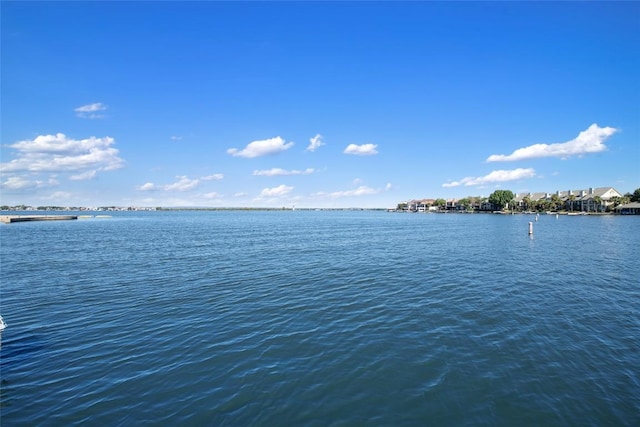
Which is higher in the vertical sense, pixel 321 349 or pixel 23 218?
pixel 23 218

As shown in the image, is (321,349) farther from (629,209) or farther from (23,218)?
(629,209)

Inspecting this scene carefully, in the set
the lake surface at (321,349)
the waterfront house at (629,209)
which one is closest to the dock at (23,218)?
the lake surface at (321,349)

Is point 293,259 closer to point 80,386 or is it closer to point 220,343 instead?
point 220,343

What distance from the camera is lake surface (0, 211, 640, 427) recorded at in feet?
27.9

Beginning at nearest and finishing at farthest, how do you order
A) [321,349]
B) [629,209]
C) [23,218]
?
[321,349]
[23,218]
[629,209]

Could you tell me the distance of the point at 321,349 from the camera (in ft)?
39.4

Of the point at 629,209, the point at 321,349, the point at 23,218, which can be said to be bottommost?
the point at 321,349

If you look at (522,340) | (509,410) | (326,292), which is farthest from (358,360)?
(326,292)

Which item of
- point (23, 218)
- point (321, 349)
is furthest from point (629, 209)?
point (23, 218)

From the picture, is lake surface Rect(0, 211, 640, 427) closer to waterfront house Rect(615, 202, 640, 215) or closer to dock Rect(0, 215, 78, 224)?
dock Rect(0, 215, 78, 224)

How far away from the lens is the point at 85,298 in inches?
762

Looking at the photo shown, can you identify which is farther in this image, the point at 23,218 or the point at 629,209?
the point at 629,209

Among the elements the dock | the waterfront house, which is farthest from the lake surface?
the waterfront house

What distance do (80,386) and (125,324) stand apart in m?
5.44
